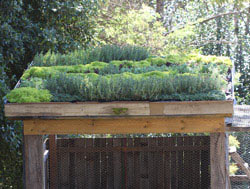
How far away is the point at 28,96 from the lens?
3.13 meters

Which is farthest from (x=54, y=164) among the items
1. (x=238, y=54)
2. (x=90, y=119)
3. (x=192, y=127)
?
(x=238, y=54)

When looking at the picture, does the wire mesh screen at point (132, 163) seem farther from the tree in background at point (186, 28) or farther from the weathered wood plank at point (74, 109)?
the tree in background at point (186, 28)

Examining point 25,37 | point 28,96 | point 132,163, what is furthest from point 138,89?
point 25,37

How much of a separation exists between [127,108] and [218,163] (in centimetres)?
91

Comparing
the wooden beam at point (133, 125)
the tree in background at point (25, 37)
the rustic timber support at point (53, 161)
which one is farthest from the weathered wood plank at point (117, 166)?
the wooden beam at point (133, 125)

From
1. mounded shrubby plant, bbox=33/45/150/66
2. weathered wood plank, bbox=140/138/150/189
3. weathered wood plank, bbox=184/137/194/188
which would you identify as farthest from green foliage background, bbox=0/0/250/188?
weathered wood plank, bbox=184/137/194/188

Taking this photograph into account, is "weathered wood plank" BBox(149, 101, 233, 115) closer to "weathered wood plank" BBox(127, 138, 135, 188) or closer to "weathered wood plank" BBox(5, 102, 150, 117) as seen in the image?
"weathered wood plank" BBox(5, 102, 150, 117)

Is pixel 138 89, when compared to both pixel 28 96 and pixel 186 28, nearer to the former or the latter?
pixel 28 96

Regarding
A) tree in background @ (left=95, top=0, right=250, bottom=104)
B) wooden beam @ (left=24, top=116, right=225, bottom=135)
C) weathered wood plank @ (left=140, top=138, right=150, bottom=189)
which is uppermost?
tree in background @ (left=95, top=0, right=250, bottom=104)

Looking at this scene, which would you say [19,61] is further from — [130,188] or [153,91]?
[153,91]

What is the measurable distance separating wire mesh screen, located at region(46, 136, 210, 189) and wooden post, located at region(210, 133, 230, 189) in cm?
191

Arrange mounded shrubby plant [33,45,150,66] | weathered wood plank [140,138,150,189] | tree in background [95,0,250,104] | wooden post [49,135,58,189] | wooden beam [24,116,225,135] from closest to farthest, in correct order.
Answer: wooden beam [24,116,225,135], mounded shrubby plant [33,45,150,66], wooden post [49,135,58,189], weathered wood plank [140,138,150,189], tree in background [95,0,250,104]

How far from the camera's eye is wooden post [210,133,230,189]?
3.30m

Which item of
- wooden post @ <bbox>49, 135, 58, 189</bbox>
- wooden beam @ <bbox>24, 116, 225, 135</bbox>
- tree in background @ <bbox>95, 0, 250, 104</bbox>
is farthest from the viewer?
tree in background @ <bbox>95, 0, 250, 104</bbox>
